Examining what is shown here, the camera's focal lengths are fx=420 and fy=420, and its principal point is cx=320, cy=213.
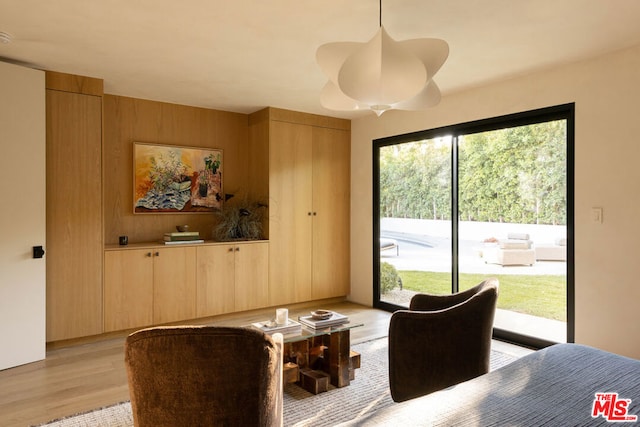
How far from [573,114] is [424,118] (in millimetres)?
1499

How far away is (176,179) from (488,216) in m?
3.35

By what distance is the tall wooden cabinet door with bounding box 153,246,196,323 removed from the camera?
13.7ft

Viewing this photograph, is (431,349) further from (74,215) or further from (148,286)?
(74,215)

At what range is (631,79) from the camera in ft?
9.86

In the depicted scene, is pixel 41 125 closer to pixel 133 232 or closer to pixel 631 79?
pixel 133 232

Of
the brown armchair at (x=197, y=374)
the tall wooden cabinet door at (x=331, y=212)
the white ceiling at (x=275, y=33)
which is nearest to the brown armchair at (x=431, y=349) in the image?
the brown armchair at (x=197, y=374)

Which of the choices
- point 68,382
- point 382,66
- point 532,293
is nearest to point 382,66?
point 382,66

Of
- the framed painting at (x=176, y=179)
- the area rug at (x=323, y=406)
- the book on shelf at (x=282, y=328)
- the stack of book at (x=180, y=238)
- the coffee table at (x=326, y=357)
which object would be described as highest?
the framed painting at (x=176, y=179)

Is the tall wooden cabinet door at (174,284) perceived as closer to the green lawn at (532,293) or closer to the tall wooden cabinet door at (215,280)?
the tall wooden cabinet door at (215,280)

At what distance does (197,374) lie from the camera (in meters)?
1.52

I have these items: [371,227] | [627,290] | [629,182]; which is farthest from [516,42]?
[371,227]

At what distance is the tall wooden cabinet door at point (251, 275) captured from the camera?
4.68 metres

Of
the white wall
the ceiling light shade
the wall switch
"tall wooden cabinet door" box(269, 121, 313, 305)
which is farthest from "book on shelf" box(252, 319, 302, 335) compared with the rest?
the wall switch

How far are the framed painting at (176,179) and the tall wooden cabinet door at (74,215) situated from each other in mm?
694
